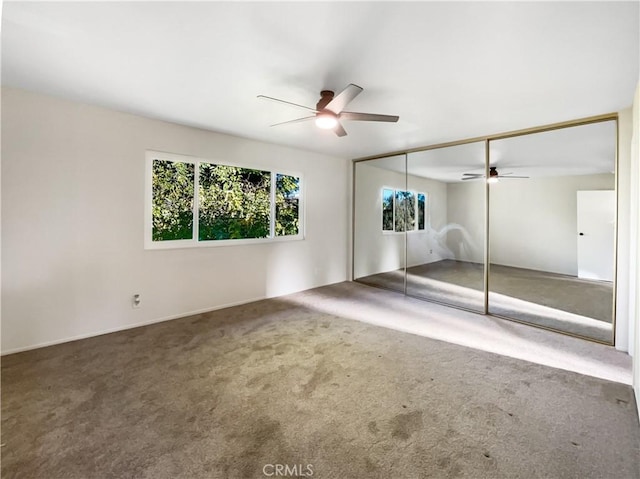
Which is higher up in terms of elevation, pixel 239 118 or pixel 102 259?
pixel 239 118

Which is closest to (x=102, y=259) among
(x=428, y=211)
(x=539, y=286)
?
(x=428, y=211)

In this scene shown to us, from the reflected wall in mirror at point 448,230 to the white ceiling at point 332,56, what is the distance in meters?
1.64

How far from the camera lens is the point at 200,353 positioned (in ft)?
9.18

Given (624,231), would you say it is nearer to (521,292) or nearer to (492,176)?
(492,176)

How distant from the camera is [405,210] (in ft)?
18.8

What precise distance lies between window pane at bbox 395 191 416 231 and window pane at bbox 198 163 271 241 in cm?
268

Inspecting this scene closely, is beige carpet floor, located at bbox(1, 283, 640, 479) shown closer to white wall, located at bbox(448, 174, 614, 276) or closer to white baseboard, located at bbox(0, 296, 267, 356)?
white baseboard, located at bbox(0, 296, 267, 356)

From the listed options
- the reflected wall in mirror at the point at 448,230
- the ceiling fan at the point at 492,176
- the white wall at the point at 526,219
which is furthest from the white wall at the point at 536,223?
the reflected wall in mirror at the point at 448,230

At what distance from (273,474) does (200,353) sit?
161 cm

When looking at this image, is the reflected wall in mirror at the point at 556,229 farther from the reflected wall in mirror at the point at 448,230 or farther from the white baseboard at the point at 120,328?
the white baseboard at the point at 120,328

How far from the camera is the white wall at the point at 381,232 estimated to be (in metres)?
5.71

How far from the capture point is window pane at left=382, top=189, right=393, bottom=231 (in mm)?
5816

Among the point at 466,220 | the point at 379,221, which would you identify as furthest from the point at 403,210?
the point at 466,220

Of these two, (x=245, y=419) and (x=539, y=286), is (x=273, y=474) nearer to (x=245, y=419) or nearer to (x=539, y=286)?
(x=245, y=419)
